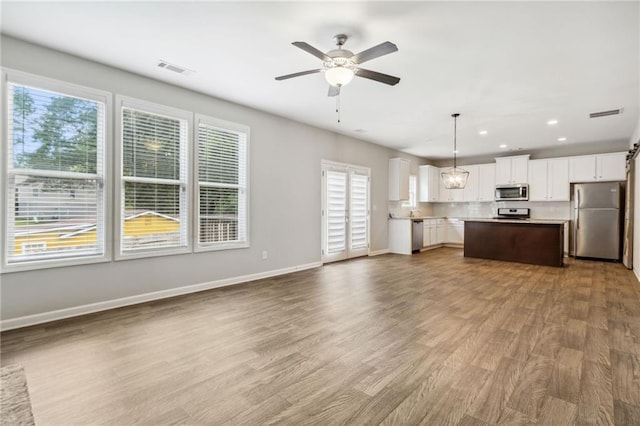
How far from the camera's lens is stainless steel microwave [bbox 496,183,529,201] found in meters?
8.30

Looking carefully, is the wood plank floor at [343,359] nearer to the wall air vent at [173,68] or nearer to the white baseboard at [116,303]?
the white baseboard at [116,303]

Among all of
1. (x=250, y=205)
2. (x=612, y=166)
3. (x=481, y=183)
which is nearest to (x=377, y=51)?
(x=250, y=205)

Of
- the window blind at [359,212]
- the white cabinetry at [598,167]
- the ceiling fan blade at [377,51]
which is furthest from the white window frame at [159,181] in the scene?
the white cabinetry at [598,167]

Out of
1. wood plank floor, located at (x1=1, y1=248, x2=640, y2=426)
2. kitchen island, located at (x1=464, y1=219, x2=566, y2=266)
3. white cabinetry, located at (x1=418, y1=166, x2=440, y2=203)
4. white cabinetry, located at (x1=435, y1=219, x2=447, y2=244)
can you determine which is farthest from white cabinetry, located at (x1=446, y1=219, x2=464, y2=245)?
wood plank floor, located at (x1=1, y1=248, x2=640, y2=426)

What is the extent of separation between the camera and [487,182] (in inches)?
358

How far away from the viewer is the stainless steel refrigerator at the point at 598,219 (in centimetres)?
695

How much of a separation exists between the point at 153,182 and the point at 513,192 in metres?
8.52

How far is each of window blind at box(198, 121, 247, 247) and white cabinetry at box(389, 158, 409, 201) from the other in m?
4.53

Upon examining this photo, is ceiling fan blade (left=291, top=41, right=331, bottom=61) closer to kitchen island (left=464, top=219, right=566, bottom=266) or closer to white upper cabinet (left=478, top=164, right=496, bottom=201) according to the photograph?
kitchen island (left=464, top=219, right=566, bottom=266)

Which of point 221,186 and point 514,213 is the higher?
point 221,186

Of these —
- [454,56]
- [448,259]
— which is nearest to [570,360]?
[454,56]

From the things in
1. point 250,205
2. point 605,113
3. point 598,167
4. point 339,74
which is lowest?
point 250,205

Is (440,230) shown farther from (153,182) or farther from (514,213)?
(153,182)

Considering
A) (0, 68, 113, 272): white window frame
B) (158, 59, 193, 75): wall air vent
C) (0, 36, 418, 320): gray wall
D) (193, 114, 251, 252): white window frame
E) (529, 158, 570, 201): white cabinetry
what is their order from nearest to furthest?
(0, 68, 113, 272): white window frame
(0, 36, 418, 320): gray wall
(158, 59, 193, 75): wall air vent
(193, 114, 251, 252): white window frame
(529, 158, 570, 201): white cabinetry
